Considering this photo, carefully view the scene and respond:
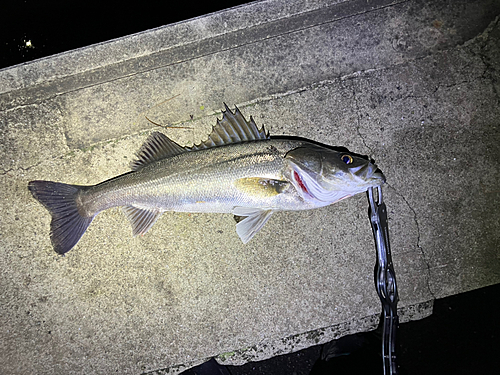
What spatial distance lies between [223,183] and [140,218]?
3.39 ft

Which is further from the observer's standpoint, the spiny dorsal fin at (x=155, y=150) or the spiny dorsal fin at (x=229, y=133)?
the spiny dorsal fin at (x=155, y=150)

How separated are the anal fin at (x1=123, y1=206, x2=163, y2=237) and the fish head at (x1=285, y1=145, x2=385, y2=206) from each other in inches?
59.9

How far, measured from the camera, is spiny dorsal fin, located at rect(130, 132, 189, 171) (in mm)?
3127

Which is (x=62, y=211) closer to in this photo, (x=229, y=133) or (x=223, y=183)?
(x=223, y=183)

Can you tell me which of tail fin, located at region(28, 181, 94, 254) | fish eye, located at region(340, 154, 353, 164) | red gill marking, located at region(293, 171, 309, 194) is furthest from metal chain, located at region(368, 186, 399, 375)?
tail fin, located at region(28, 181, 94, 254)

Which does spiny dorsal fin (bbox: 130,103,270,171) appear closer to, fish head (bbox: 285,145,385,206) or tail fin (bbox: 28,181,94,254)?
fish head (bbox: 285,145,385,206)

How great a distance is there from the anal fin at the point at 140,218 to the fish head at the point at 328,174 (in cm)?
152

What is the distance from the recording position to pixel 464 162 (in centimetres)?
341

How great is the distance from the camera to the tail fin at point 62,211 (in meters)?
3.14

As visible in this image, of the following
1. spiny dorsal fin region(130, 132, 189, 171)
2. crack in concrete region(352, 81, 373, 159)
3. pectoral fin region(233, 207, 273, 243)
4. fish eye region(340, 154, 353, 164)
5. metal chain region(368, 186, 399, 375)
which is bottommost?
metal chain region(368, 186, 399, 375)

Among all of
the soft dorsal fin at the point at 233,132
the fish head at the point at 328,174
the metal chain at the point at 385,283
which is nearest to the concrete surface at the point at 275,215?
the metal chain at the point at 385,283

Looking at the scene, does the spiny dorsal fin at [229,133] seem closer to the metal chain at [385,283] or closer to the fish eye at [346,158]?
the fish eye at [346,158]

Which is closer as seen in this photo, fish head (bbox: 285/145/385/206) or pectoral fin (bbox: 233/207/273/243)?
fish head (bbox: 285/145/385/206)

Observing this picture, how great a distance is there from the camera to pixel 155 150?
315 cm
